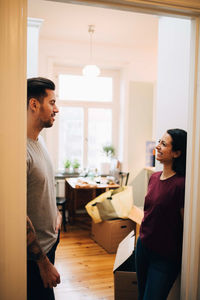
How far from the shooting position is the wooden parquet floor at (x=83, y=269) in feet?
8.21

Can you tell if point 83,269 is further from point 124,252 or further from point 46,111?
point 46,111

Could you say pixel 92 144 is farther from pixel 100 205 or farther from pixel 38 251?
pixel 38 251

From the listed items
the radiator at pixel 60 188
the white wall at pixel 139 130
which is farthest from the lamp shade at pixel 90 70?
the radiator at pixel 60 188

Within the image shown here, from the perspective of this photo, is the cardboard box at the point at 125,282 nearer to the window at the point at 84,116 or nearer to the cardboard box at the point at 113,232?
the cardboard box at the point at 113,232

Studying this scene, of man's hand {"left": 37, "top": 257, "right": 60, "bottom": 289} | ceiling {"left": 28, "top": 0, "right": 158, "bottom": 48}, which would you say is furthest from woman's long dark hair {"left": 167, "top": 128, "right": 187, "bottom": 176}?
ceiling {"left": 28, "top": 0, "right": 158, "bottom": 48}

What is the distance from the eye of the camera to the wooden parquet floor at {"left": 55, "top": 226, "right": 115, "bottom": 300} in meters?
2.50

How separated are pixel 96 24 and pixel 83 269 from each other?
3.23 meters

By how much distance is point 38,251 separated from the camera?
4.02 ft

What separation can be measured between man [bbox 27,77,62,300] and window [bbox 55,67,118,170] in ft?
11.5

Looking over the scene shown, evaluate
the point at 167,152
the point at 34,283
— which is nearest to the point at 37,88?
the point at 167,152

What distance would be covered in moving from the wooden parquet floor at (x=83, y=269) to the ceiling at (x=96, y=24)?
9.87 ft

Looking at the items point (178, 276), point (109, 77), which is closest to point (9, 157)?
point (178, 276)

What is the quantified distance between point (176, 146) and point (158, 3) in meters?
0.80

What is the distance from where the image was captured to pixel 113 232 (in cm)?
339
